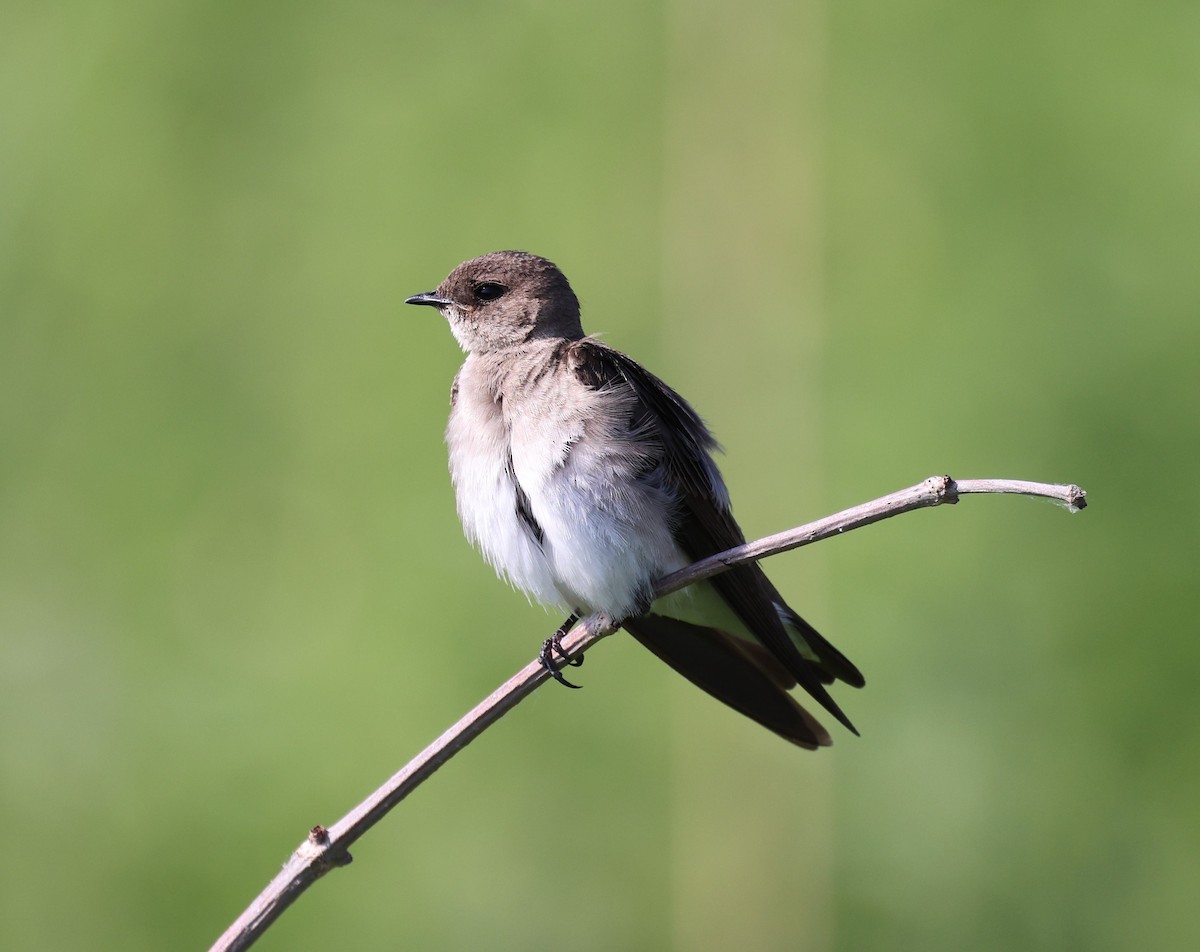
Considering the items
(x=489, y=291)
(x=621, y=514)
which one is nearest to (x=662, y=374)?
(x=489, y=291)

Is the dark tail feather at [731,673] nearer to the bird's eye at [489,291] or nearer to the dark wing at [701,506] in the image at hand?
the dark wing at [701,506]

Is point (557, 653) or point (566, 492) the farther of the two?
point (557, 653)

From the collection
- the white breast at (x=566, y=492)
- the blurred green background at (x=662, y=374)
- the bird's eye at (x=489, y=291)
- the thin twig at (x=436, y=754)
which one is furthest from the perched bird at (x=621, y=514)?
the blurred green background at (x=662, y=374)

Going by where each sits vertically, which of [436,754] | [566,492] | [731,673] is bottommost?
[731,673]

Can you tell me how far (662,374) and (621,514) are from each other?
1.76 meters

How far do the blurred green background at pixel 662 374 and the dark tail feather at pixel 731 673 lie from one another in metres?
1.18

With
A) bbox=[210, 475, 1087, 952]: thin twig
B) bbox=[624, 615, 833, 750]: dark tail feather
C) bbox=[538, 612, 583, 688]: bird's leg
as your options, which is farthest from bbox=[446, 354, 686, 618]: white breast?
bbox=[210, 475, 1087, 952]: thin twig

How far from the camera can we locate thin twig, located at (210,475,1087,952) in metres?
1.44

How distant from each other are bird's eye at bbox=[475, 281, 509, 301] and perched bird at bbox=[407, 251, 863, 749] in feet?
1.03

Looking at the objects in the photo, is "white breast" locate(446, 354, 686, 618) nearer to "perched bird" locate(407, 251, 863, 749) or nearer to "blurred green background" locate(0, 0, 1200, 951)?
"perched bird" locate(407, 251, 863, 749)

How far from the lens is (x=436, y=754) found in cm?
163

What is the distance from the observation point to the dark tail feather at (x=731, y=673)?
112 inches

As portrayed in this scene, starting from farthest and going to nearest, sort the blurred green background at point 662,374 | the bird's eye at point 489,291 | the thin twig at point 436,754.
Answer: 1. the blurred green background at point 662,374
2. the bird's eye at point 489,291
3. the thin twig at point 436,754

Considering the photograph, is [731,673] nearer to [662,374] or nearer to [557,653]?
[557,653]
